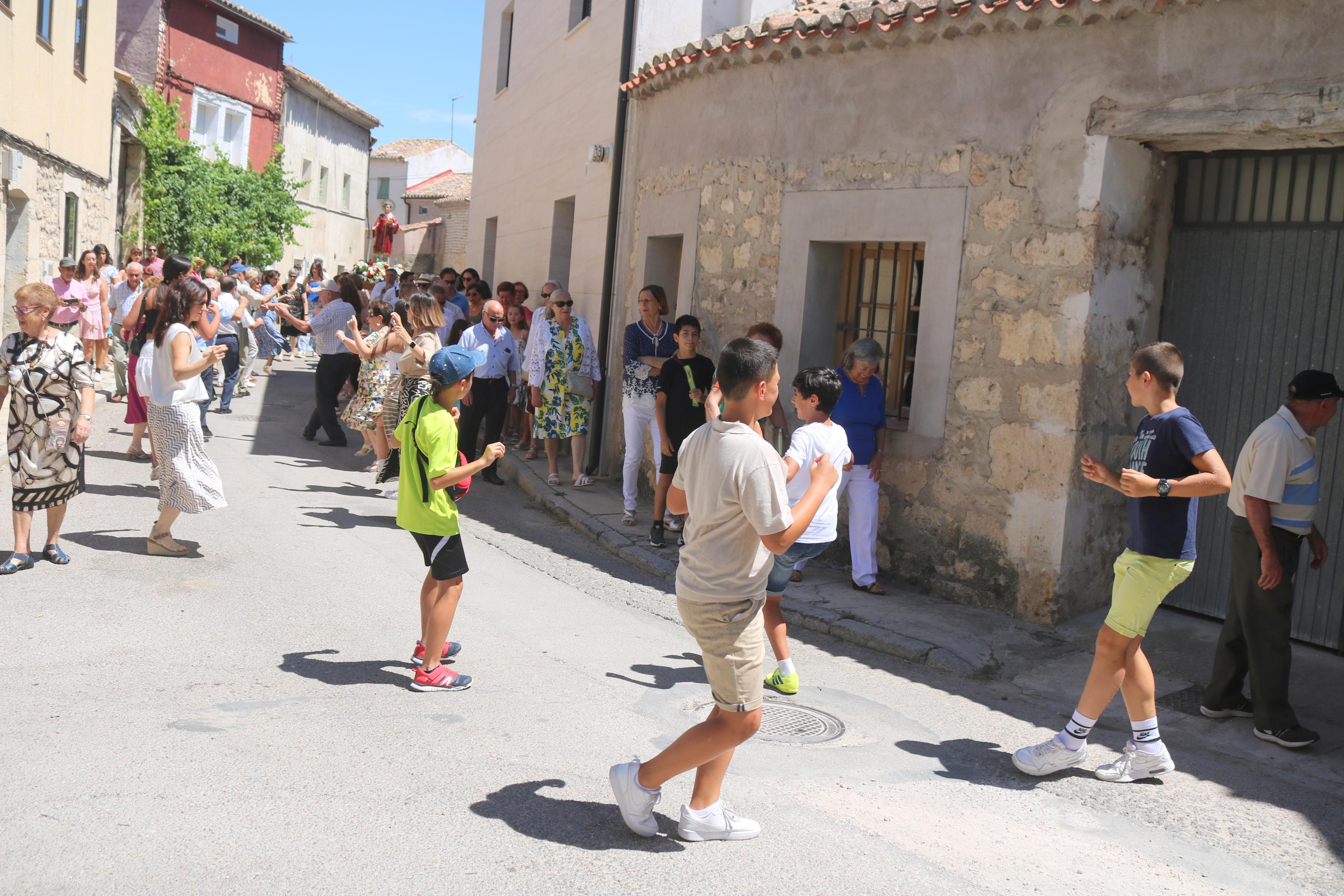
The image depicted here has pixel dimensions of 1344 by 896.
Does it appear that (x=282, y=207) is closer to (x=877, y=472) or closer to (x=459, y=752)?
(x=877, y=472)

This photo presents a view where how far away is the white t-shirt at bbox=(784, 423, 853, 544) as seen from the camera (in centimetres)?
504

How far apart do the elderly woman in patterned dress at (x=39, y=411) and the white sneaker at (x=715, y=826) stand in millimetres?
4570

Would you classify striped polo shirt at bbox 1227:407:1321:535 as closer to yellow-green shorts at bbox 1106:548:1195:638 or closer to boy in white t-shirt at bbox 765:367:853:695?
yellow-green shorts at bbox 1106:548:1195:638

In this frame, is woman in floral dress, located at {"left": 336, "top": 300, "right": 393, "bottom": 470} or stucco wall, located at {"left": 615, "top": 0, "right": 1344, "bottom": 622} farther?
woman in floral dress, located at {"left": 336, "top": 300, "right": 393, "bottom": 470}

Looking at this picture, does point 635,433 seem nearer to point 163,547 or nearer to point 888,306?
point 888,306

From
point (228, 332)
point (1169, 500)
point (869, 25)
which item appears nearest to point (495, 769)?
point (1169, 500)

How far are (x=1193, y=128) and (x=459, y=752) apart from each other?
201 inches

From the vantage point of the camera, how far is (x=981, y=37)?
7.28 m

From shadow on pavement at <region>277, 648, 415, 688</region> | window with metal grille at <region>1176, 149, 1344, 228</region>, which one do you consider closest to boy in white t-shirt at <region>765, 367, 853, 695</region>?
shadow on pavement at <region>277, 648, 415, 688</region>

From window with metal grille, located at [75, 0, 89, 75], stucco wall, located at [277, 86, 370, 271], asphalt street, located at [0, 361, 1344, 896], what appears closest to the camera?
asphalt street, located at [0, 361, 1344, 896]

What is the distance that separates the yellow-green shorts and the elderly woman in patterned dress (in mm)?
5543

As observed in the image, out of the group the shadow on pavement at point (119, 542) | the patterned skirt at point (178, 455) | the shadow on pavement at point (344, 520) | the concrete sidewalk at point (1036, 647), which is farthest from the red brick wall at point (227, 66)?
the concrete sidewalk at point (1036, 647)

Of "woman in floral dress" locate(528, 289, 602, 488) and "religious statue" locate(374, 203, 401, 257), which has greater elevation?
"religious statue" locate(374, 203, 401, 257)

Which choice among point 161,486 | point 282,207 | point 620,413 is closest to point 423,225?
point 282,207
